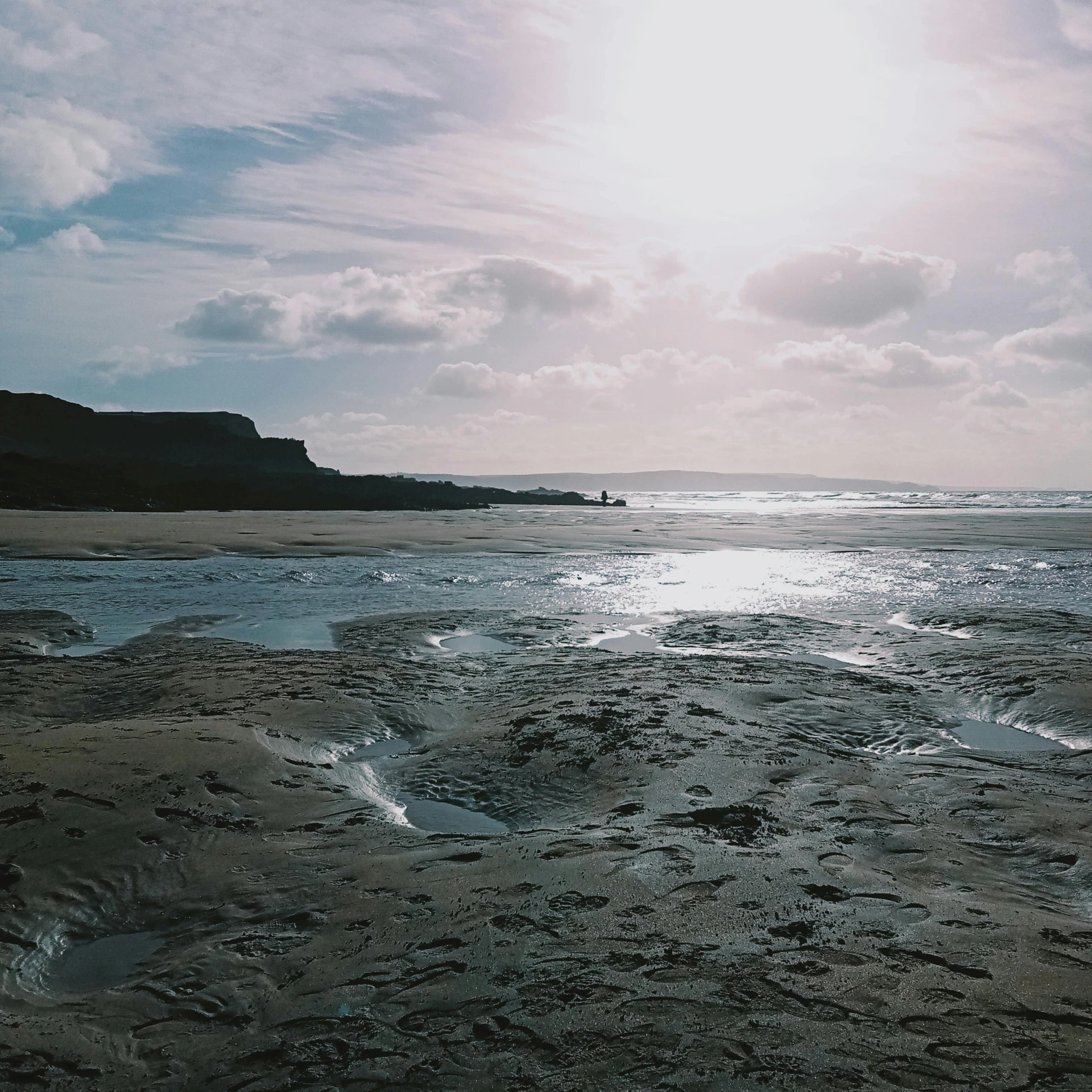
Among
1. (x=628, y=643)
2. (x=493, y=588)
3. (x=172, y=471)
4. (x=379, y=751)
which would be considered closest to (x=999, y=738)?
(x=628, y=643)

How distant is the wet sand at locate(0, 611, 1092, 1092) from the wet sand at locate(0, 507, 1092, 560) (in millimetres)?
15865

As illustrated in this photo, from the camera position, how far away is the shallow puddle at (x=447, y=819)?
4774 mm

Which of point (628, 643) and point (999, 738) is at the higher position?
point (628, 643)

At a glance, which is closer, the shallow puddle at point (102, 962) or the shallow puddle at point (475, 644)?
the shallow puddle at point (102, 962)

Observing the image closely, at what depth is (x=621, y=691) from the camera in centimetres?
750

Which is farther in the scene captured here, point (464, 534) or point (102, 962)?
point (464, 534)

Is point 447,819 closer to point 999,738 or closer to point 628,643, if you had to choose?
point 999,738

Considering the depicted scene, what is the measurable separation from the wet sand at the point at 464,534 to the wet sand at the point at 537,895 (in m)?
15.9

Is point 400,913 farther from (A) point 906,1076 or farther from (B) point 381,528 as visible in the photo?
(B) point 381,528

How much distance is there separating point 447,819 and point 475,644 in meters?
5.79

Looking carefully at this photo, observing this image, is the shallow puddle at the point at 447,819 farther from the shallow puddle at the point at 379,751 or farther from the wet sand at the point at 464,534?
the wet sand at the point at 464,534

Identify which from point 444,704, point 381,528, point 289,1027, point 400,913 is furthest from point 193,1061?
point 381,528

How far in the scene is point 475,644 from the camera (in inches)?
422

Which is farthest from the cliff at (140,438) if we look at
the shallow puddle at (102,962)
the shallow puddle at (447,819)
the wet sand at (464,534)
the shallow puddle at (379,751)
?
the shallow puddle at (102,962)
